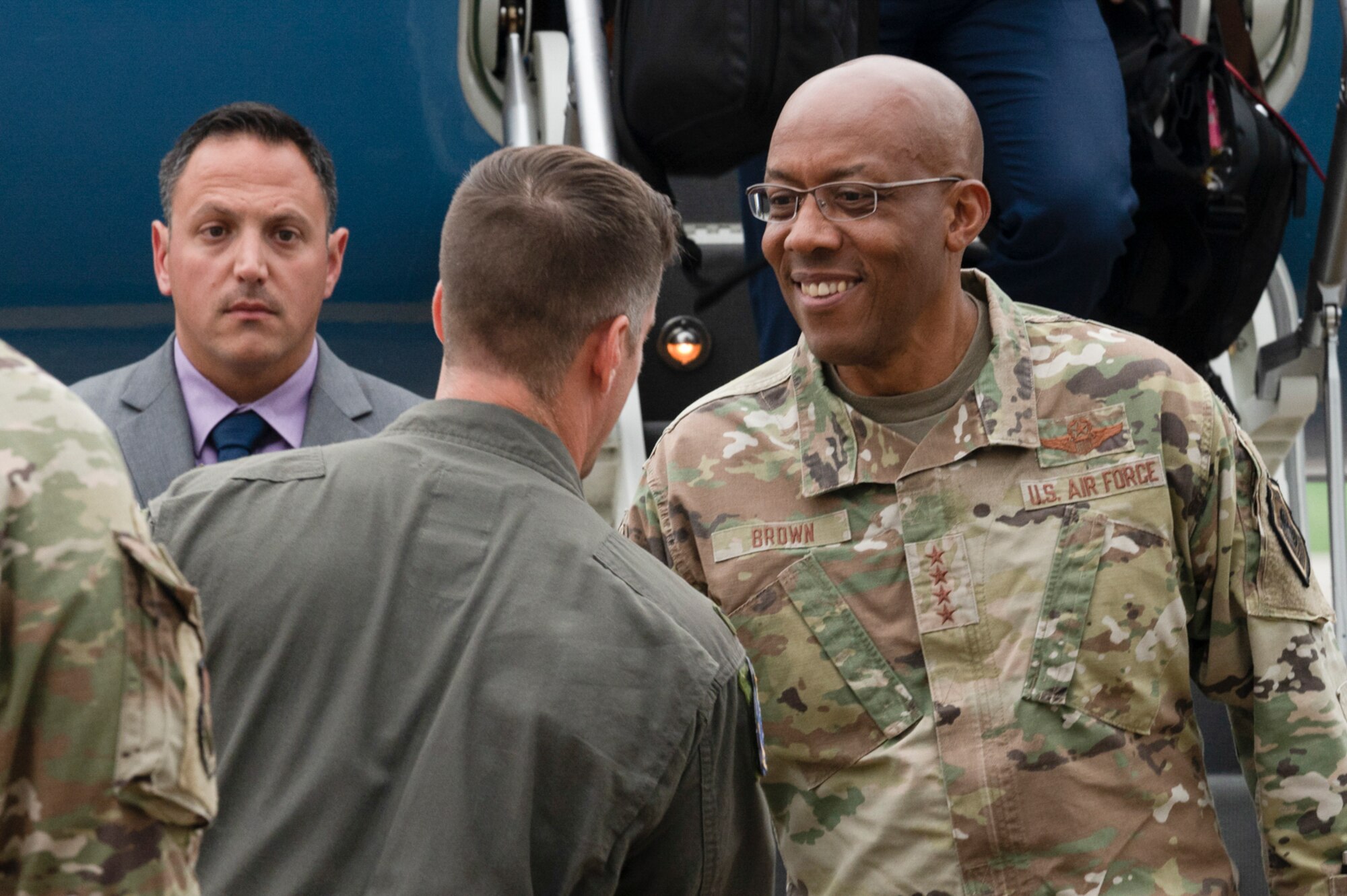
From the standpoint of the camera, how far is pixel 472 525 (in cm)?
138

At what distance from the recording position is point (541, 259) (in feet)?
4.96

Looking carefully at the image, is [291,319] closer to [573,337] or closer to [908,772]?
[573,337]

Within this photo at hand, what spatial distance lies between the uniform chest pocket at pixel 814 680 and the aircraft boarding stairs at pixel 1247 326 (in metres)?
0.78

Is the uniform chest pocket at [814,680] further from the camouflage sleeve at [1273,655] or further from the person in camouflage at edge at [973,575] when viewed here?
the camouflage sleeve at [1273,655]

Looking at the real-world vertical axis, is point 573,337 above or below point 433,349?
above

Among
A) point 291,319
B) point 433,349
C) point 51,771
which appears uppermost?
point 51,771

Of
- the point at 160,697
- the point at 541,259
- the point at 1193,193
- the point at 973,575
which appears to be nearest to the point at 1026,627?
the point at 973,575

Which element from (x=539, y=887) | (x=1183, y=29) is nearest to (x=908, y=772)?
(x=539, y=887)

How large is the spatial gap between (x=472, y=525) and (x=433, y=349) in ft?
8.23

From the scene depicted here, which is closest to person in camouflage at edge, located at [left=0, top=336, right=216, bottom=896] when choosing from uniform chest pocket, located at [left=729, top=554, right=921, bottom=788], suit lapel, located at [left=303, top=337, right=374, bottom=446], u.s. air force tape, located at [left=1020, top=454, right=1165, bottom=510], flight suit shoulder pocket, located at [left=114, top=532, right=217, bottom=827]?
flight suit shoulder pocket, located at [left=114, top=532, right=217, bottom=827]

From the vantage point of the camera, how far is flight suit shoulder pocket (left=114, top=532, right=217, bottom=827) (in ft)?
2.87

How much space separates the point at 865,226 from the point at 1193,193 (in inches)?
51.6

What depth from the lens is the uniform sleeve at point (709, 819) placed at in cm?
139

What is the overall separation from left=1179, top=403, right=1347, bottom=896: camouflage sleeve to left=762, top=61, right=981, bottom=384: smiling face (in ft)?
1.24
